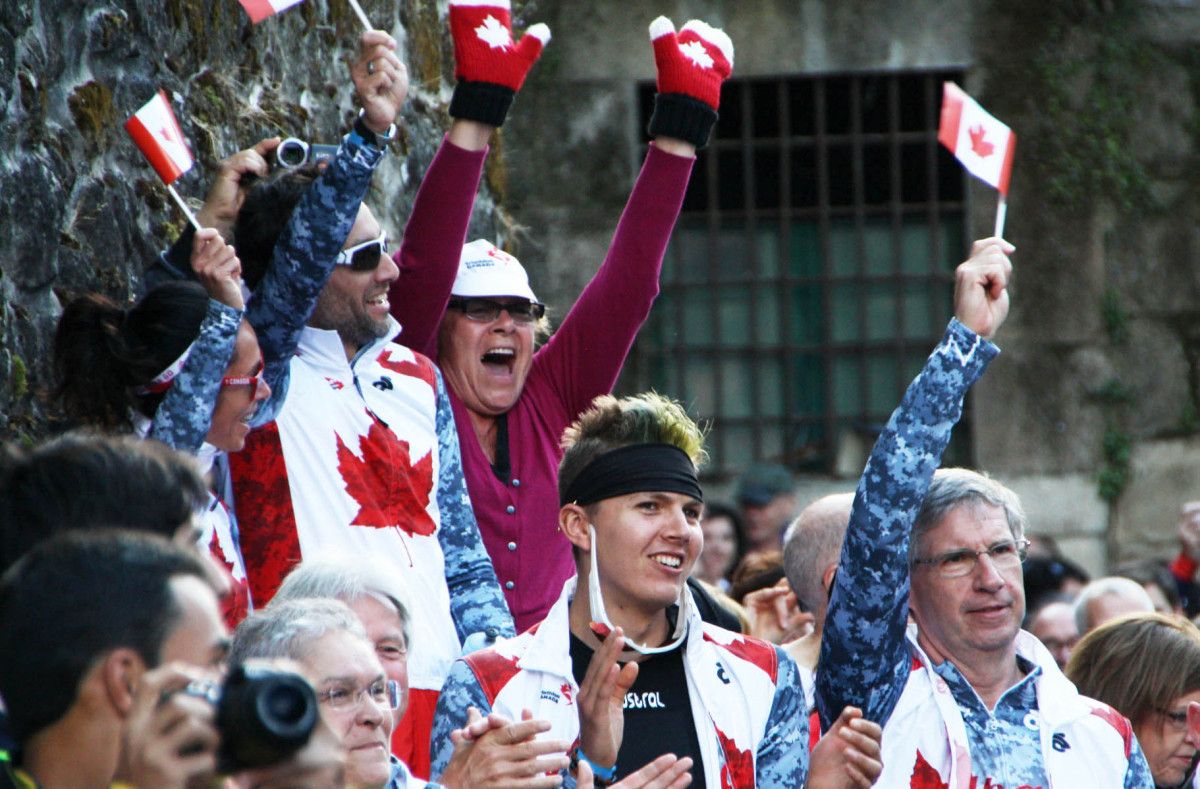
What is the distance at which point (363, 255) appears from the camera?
4246 millimetres

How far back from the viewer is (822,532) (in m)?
4.62

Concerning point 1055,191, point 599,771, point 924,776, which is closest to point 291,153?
point 599,771

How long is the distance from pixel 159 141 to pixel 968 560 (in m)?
2.07

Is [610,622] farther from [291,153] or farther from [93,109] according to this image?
[93,109]

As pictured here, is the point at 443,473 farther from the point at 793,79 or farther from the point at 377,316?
the point at 793,79

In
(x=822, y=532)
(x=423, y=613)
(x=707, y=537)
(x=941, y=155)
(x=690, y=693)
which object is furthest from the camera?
(x=941, y=155)

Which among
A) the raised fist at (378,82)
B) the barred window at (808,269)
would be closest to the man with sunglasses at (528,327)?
the raised fist at (378,82)

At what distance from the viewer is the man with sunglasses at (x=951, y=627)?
3717 mm

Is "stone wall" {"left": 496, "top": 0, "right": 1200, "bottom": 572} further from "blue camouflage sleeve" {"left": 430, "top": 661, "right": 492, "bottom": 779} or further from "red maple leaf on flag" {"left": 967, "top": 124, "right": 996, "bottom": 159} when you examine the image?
"blue camouflage sleeve" {"left": 430, "top": 661, "right": 492, "bottom": 779}

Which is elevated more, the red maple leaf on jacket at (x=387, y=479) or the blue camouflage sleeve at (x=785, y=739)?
the red maple leaf on jacket at (x=387, y=479)

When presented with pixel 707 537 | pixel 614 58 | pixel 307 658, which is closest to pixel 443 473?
pixel 307 658

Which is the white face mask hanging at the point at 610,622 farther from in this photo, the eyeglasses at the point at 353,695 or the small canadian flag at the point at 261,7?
the small canadian flag at the point at 261,7

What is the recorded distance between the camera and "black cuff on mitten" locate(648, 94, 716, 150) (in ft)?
15.1

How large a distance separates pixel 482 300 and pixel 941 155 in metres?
6.07
